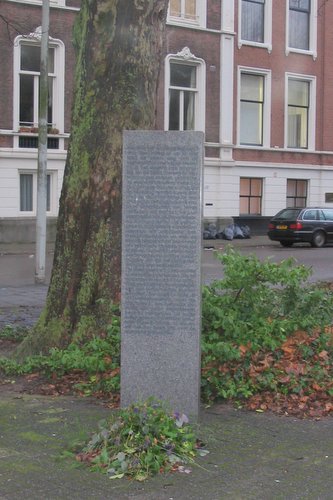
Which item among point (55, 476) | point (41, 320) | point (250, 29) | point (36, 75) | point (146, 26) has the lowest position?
point (55, 476)

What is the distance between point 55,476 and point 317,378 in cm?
261

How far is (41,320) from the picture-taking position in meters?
7.41

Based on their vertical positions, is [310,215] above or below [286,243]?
above

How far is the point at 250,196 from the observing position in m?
34.4

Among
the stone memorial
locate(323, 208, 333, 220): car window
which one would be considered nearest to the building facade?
locate(323, 208, 333, 220): car window

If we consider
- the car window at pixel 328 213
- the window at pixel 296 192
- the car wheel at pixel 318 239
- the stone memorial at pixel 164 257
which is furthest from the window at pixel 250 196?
the stone memorial at pixel 164 257

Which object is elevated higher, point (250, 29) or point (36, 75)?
point (250, 29)

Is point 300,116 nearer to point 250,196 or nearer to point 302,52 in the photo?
point 302,52

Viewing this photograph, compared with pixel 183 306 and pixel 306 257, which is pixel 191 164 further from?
pixel 306 257

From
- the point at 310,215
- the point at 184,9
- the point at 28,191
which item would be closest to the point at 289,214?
the point at 310,215

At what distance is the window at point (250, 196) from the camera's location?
34125 mm

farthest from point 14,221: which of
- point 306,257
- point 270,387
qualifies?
point 270,387

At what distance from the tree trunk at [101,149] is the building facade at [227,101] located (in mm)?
20772

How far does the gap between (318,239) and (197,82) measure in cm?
916
